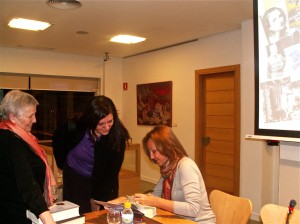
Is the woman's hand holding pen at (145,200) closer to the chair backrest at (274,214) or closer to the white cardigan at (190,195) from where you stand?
the white cardigan at (190,195)

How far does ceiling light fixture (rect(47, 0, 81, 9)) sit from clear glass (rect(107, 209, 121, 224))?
2308 mm

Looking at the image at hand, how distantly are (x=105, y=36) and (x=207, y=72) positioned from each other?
5.35 ft

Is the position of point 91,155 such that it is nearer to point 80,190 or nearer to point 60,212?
point 80,190

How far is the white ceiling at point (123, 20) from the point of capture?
3238 mm

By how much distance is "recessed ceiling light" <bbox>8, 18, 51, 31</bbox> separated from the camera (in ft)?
12.6

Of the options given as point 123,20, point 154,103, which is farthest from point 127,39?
point 154,103

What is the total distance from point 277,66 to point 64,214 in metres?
1.60

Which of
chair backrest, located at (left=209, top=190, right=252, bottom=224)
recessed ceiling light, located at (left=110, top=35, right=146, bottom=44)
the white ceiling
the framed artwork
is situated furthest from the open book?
the framed artwork

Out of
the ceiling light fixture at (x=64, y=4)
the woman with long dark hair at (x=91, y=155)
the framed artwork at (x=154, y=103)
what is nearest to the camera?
the woman with long dark hair at (x=91, y=155)

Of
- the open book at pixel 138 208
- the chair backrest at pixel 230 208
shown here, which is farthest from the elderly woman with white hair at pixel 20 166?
the chair backrest at pixel 230 208

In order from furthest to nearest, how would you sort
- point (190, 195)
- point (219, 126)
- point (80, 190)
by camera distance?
point (219, 126) < point (80, 190) < point (190, 195)

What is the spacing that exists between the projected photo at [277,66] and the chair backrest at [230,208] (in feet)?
1.73

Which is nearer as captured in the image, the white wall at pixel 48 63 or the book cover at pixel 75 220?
the book cover at pixel 75 220

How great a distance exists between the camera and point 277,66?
6.62 ft
